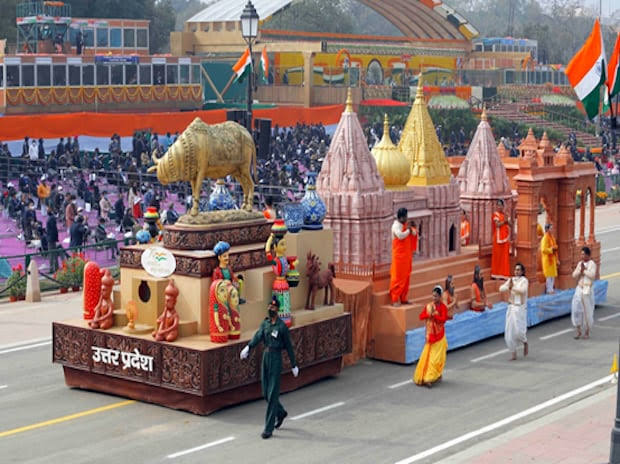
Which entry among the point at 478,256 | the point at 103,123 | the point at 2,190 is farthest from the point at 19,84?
the point at 478,256

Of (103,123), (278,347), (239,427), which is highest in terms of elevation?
(103,123)

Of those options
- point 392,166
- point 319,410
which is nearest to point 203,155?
point 319,410

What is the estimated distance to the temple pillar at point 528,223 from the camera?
71.7ft

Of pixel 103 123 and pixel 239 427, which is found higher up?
pixel 103 123

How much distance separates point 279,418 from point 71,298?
10795mm

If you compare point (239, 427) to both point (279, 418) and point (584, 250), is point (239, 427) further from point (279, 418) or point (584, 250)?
point (584, 250)

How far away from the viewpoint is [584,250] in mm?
20031

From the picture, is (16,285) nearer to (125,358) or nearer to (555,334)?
(125,358)

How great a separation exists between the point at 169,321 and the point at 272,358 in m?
1.84

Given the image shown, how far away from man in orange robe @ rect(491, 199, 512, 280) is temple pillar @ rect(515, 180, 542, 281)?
1.07ft

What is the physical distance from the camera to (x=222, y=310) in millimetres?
15203

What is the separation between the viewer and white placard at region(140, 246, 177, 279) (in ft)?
52.0

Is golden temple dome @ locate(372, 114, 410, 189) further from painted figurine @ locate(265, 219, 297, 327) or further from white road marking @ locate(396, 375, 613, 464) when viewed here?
white road marking @ locate(396, 375, 613, 464)

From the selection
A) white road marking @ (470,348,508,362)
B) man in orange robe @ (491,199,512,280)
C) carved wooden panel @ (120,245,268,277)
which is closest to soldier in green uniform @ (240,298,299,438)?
carved wooden panel @ (120,245,268,277)
